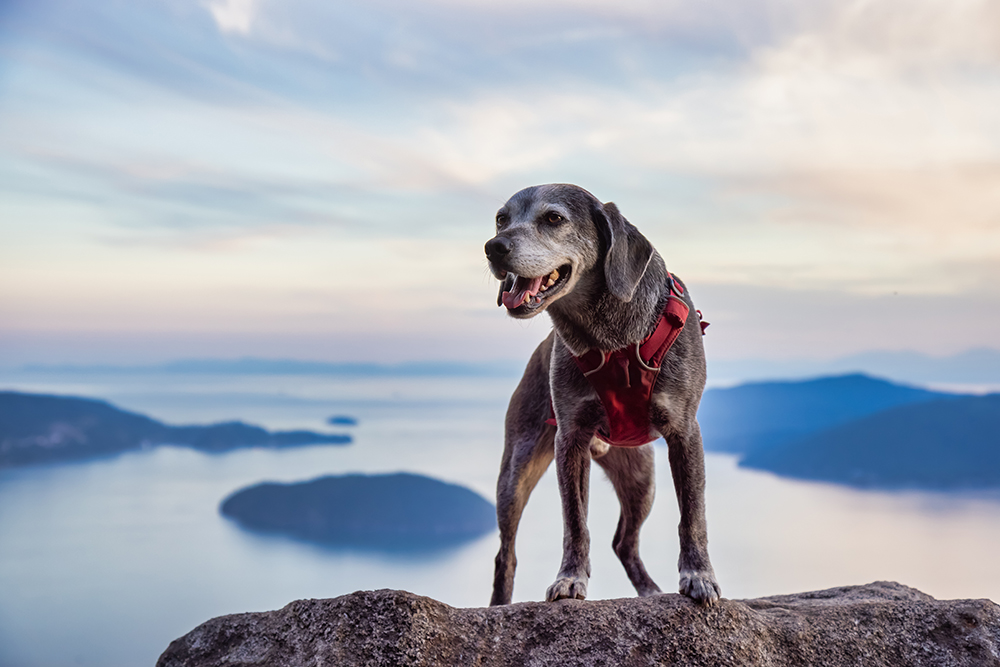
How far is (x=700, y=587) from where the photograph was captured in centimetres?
452

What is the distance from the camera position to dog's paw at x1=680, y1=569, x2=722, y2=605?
4512mm

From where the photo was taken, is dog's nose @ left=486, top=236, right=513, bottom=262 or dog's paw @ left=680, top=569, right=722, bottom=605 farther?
dog's paw @ left=680, top=569, right=722, bottom=605

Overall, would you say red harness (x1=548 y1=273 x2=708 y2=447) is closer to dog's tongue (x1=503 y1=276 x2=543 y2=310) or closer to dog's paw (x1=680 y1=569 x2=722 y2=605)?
dog's tongue (x1=503 y1=276 x2=543 y2=310)

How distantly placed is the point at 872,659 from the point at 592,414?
6.97 feet

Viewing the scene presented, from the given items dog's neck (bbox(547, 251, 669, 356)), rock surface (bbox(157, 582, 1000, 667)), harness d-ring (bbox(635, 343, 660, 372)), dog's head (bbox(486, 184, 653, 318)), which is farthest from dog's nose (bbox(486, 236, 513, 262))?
rock surface (bbox(157, 582, 1000, 667))

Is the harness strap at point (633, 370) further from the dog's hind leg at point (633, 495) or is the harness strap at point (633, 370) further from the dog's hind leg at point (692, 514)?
the dog's hind leg at point (633, 495)

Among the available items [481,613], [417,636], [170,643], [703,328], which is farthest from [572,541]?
[170,643]

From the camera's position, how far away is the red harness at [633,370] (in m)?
4.57

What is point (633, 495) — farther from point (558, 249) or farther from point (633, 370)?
point (558, 249)

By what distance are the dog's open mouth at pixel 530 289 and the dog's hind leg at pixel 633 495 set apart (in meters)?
1.83

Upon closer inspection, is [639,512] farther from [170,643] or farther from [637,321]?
[170,643]

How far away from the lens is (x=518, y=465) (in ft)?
18.0

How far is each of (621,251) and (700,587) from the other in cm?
188

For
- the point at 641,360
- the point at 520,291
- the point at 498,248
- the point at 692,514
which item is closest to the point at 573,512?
the point at 692,514
